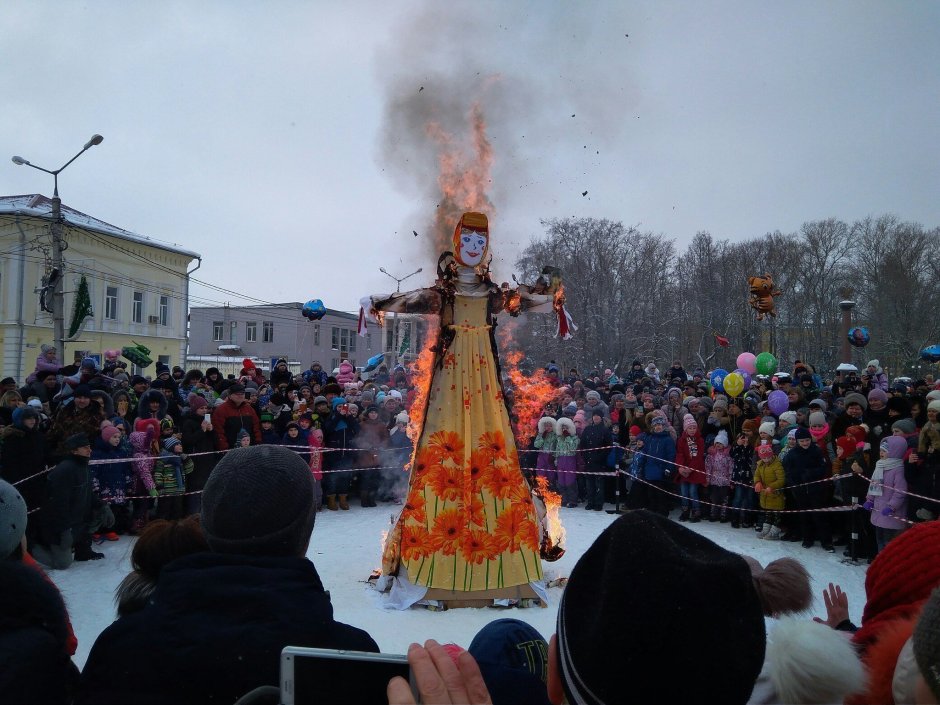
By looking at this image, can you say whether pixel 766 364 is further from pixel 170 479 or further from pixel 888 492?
pixel 170 479

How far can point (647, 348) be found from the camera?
3650 centimetres

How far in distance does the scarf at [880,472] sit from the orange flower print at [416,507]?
5394 mm

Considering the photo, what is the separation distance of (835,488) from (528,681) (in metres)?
8.36

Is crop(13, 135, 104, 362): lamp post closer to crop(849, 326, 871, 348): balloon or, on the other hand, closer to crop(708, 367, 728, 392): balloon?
crop(708, 367, 728, 392): balloon

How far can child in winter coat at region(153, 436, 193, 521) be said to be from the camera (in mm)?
8695

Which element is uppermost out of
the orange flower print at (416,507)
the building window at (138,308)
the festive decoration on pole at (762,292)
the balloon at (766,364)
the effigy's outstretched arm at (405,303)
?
the building window at (138,308)

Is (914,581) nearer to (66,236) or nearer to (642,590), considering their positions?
(642,590)

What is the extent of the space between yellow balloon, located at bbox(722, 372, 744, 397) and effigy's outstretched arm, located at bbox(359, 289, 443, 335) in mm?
9836

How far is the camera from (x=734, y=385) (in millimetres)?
13773

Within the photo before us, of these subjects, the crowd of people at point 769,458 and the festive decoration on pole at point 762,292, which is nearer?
the crowd of people at point 769,458

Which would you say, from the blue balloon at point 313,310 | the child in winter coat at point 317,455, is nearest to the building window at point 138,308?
the blue balloon at point 313,310

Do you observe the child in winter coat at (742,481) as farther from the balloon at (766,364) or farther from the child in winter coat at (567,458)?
the balloon at (766,364)

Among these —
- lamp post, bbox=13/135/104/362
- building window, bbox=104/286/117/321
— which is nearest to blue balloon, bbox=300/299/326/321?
lamp post, bbox=13/135/104/362

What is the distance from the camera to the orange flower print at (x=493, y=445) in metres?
5.52
